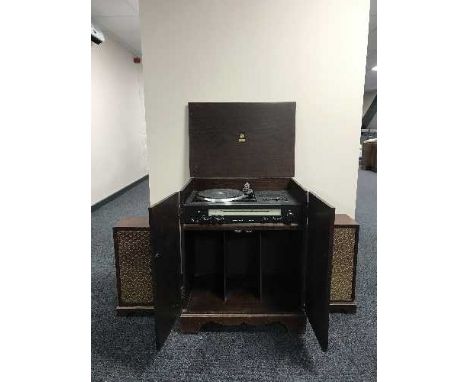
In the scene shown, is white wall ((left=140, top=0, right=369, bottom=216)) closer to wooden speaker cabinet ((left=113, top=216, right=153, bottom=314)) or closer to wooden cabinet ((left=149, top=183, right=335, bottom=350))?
wooden cabinet ((left=149, top=183, right=335, bottom=350))

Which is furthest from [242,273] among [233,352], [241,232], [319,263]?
[319,263]

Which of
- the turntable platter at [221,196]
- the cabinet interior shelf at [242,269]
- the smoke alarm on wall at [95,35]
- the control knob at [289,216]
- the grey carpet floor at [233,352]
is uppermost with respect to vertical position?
the smoke alarm on wall at [95,35]

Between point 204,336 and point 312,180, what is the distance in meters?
1.04

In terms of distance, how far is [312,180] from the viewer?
185cm

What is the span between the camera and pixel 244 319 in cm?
137

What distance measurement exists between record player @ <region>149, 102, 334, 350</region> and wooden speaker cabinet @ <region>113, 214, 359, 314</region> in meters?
0.19

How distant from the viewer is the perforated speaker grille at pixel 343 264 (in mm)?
1500

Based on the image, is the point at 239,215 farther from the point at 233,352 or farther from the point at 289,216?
the point at 233,352

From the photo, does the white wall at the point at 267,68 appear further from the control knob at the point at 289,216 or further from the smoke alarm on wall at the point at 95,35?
the smoke alarm on wall at the point at 95,35

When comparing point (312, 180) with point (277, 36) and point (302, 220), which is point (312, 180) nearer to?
point (302, 220)

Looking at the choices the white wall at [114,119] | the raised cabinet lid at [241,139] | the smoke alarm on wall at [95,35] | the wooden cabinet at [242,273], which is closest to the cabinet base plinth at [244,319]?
the wooden cabinet at [242,273]

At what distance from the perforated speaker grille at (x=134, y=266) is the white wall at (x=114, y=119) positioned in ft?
6.93

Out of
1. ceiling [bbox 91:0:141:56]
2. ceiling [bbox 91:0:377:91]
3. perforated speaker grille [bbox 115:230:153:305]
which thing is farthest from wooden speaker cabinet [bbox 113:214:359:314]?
ceiling [bbox 91:0:141:56]

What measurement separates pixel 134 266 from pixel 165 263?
1.40 feet
